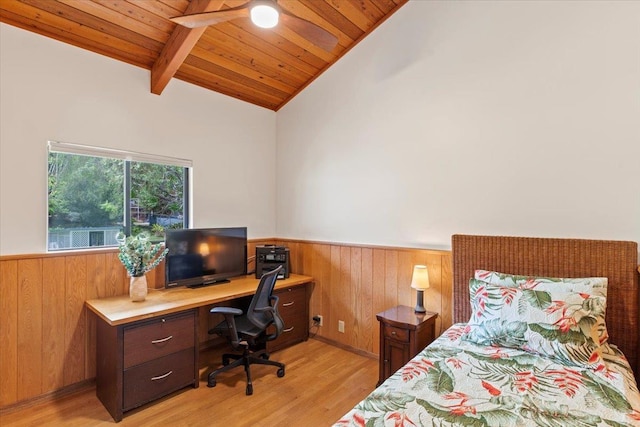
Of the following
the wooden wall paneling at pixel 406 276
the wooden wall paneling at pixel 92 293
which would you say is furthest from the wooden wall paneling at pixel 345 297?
the wooden wall paneling at pixel 92 293

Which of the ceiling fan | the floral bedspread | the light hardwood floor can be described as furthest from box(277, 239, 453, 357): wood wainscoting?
the ceiling fan

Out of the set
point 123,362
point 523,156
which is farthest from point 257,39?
point 123,362

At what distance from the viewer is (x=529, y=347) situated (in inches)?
75.8

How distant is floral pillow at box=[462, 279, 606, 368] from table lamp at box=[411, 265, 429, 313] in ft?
1.88

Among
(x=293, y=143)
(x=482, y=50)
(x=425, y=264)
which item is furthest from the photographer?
(x=293, y=143)

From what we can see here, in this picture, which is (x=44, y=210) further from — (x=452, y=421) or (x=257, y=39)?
(x=452, y=421)

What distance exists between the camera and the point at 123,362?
7.55ft

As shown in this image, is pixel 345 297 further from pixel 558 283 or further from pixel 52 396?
pixel 52 396

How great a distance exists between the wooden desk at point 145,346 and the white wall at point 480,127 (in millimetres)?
1683

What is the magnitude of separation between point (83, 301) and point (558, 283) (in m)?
3.50

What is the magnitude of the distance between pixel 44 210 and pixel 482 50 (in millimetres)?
3695

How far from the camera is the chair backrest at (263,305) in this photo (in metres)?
2.67

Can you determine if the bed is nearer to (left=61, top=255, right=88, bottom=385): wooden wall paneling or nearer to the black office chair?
the black office chair

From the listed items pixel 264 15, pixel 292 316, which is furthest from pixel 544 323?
pixel 264 15
